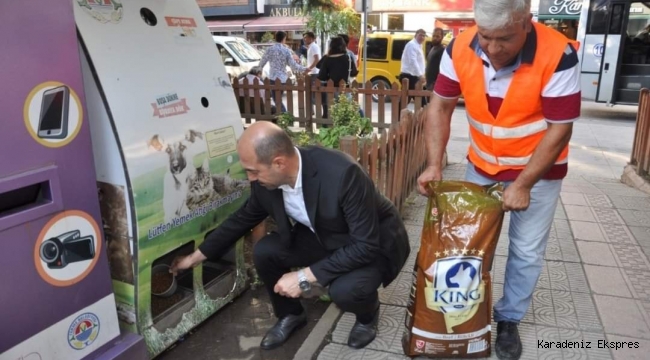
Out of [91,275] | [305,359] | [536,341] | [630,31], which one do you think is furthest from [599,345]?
[630,31]

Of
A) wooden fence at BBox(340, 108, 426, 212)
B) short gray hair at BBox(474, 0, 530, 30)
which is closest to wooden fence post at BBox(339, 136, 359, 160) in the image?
wooden fence at BBox(340, 108, 426, 212)

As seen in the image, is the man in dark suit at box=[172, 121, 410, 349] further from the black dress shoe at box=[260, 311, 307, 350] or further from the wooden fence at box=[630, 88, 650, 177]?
the wooden fence at box=[630, 88, 650, 177]

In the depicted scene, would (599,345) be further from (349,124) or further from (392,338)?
(349,124)

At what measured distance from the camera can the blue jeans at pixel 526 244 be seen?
238 centimetres

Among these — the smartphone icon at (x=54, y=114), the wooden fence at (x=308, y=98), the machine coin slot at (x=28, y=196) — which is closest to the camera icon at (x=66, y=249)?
the machine coin slot at (x=28, y=196)

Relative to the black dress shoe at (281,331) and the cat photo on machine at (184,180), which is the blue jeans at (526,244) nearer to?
the black dress shoe at (281,331)

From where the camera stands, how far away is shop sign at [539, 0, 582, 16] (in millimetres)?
12094

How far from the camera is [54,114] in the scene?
1.92 meters

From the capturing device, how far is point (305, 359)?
259 cm

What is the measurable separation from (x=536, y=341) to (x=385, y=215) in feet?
3.40

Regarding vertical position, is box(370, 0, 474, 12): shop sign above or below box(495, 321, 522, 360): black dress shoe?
above

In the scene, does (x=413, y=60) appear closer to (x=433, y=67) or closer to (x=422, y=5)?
(x=433, y=67)

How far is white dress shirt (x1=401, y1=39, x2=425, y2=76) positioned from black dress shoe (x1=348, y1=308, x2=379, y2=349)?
9.13 meters

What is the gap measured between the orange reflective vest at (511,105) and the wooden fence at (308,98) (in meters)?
4.41
